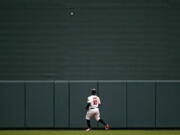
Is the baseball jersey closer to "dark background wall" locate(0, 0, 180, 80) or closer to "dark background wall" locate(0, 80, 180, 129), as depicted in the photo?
"dark background wall" locate(0, 80, 180, 129)

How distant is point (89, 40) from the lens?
82.1ft

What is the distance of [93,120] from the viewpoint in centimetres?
2409

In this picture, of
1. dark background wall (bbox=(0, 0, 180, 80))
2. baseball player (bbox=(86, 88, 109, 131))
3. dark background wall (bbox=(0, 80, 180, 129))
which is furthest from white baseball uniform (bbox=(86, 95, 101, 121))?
dark background wall (bbox=(0, 0, 180, 80))

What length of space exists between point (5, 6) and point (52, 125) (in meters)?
5.93

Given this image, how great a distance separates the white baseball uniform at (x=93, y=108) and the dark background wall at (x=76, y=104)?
0.99 meters

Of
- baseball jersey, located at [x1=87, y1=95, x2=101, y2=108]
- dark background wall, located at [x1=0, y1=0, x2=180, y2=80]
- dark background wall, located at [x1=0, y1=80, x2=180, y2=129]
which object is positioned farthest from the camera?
dark background wall, located at [x1=0, y1=0, x2=180, y2=80]

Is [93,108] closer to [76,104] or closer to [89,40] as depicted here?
[76,104]

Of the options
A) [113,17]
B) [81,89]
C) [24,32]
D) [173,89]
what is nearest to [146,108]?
[173,89]

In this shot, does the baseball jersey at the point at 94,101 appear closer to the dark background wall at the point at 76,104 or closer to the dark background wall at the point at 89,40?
the dark background wall at the point at 76,104

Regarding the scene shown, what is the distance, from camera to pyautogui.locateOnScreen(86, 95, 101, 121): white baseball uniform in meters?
22.6

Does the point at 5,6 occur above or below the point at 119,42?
above

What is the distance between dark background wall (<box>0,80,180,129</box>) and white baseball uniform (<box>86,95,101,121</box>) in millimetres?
989

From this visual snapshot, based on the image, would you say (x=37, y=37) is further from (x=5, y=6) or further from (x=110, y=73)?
(x=110, y=73)

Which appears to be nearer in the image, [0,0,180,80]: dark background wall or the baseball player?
the baseball player
